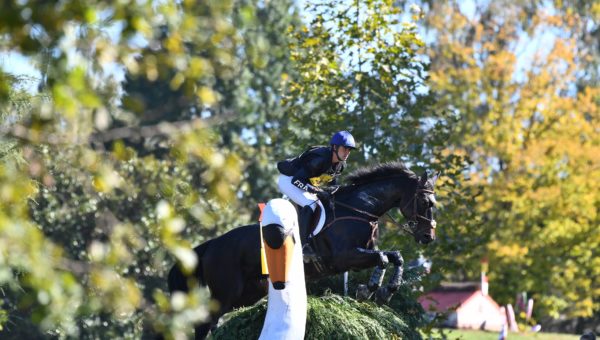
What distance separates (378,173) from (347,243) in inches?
38.4

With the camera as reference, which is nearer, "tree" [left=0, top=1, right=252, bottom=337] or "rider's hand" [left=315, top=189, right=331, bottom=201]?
"tree" [left=0, top=1, right=252, bottom=337]

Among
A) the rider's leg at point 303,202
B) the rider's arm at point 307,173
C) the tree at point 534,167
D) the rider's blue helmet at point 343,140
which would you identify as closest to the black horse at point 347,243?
the rider's leg at point 303,202

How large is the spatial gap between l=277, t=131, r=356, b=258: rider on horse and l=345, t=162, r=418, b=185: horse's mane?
51cm

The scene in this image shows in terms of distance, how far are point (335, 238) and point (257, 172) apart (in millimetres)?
18522

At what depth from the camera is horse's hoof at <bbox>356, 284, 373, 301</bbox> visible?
10859 mm

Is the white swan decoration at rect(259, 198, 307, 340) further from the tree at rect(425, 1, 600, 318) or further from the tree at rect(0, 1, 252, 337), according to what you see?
the tree at rect(425, 1, 600, 318)

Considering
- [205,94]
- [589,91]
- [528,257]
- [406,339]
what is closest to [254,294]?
[406,339]

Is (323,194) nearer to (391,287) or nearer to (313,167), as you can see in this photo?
(313,167)

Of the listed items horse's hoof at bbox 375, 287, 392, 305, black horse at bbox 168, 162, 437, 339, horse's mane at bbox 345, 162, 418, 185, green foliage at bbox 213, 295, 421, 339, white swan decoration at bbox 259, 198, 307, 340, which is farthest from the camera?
horse's mane at bbox 345, 162, 418, 185

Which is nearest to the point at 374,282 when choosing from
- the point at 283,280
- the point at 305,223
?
the point at 305,223

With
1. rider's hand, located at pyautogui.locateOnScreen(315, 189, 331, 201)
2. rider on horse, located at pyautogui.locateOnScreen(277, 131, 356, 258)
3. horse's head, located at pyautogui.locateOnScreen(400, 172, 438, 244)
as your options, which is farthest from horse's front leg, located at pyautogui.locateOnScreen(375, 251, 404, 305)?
rider's hand, located at pyautogui.locateOnScreen(315, 189, 331, 201)

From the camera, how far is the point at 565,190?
100 feet

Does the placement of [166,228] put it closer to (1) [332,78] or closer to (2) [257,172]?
(1) [332,78]

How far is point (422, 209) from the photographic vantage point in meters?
11.9
